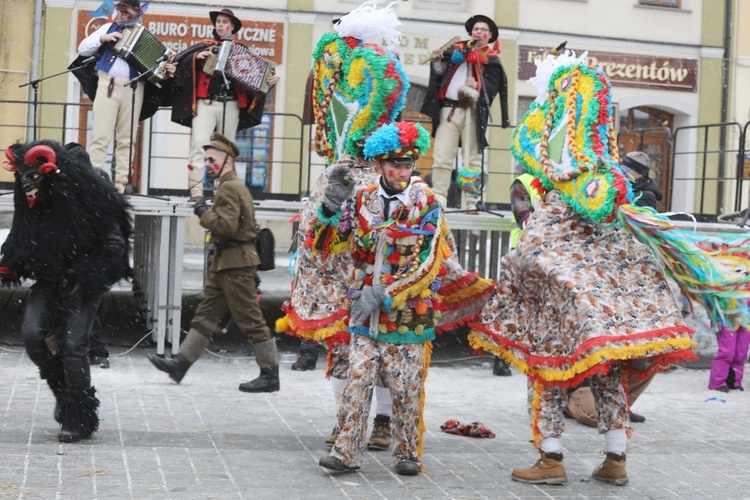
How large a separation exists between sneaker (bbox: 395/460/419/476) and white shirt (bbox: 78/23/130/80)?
17.6 ft

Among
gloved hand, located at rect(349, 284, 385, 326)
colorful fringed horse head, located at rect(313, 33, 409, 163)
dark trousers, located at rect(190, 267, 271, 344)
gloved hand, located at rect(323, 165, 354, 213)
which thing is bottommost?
dark trousers, located at rect(190, 267, 271, 344)

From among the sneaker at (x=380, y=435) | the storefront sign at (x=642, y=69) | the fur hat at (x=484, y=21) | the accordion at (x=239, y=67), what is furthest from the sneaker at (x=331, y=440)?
the storefront sign at (x=642, y=69)

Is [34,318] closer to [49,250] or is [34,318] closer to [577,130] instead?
[49,250]

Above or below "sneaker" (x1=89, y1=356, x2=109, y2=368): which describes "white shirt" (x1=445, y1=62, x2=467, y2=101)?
above

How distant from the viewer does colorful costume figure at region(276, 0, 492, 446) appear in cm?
673

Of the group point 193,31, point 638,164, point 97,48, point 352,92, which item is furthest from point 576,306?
point 193,31

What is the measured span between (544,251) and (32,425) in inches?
125

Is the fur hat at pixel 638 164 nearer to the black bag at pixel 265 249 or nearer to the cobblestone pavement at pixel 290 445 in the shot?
the cobblestone pavement at pixel 290 445

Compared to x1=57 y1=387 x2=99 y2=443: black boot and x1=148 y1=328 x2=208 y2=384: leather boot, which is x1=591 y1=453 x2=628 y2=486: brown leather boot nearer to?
x1=57 y1=387 x2=99 y2=443: black boot

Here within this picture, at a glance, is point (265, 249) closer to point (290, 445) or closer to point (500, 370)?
point (290, 445)

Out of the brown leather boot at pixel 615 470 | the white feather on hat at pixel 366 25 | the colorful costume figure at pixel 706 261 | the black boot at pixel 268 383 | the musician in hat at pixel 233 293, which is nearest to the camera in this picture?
the colorful costume figure at pixel 706 261

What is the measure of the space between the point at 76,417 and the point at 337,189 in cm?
191

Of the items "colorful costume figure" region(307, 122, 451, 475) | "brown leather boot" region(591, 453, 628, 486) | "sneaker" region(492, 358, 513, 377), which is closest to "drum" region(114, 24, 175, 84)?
"sneaker" region(492, 358, 513, 377)

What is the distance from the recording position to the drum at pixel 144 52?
9.98m
